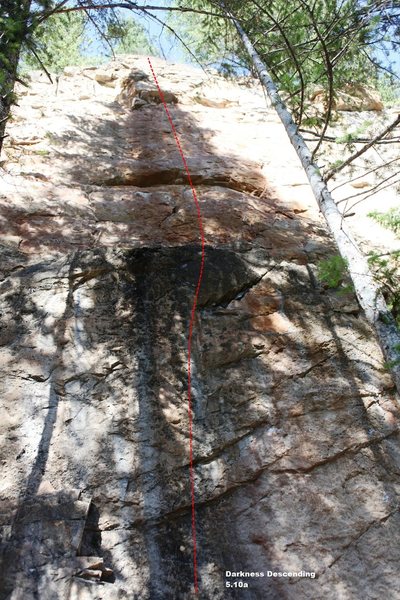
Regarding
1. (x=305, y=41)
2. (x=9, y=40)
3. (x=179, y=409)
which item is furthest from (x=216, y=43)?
(x=179, y=409)

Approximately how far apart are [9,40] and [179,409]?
573 cm

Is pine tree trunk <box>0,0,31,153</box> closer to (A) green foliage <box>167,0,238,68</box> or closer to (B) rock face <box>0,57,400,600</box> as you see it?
(B) rock face <box>0,57,400,600</box>

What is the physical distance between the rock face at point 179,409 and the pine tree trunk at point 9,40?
1537 mm

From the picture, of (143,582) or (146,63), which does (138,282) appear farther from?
(146,63)

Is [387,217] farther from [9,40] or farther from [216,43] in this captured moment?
[216,43]

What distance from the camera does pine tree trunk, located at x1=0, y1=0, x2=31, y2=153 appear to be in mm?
6770

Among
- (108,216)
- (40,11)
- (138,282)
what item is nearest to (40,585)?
(138,282)

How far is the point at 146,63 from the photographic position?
49.0ft

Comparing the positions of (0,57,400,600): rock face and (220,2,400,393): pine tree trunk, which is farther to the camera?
(220,2,400,393): pine tree trunk

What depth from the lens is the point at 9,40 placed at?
715 centimetres

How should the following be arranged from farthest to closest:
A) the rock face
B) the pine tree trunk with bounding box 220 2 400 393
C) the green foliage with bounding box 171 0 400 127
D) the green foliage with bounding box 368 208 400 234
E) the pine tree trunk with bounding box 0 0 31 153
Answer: the green foliage with bounding box 171 0 400 127 → the pine tree trunk with bounding box 0 0 31 153 → the green foliage with bounding box 368 208 400 234 → the pine tree trunk with bounding box 220 2 400 393 → the rock face

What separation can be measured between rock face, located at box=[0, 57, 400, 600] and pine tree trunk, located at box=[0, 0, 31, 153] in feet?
5.04

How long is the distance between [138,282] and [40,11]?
14.5 feet

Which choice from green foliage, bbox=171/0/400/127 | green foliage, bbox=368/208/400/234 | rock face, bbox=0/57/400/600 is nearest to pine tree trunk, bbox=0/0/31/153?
rock face, bbox=0/57/400/600
